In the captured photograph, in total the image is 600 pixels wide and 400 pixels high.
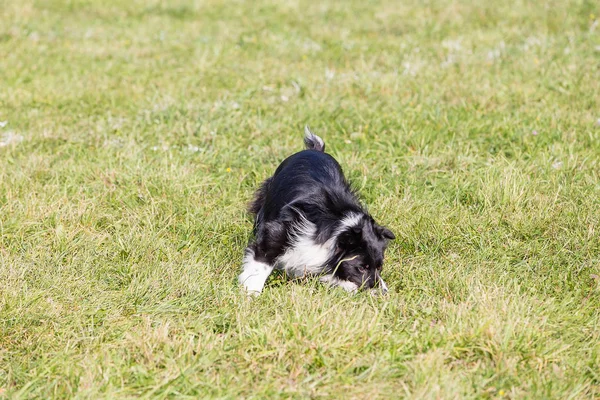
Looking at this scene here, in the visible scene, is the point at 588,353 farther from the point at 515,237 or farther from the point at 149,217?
the point at 149,217

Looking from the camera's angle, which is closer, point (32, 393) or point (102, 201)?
point (32, 393)

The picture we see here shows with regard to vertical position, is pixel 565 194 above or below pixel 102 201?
above

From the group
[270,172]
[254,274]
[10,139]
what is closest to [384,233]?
[254,274]

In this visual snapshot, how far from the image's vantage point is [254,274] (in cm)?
409

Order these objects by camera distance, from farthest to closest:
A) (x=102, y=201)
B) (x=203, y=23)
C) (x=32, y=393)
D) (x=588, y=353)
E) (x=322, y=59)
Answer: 1. (x=203, y=23)
2. (x=322, y=59)
3. (x=102, y=201)
4. (x=588, y=353)
5. (x=32, y=393)

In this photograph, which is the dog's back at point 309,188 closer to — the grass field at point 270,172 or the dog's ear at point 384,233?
the dog's ear at point 384,233

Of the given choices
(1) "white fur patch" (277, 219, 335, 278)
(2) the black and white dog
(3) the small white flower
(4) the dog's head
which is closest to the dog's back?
(2) the black and white dog

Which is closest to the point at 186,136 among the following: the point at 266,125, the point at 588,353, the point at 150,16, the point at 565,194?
the point at 266,125

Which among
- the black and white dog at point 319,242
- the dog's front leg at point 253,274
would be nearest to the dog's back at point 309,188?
the black and white dog at point 319,242

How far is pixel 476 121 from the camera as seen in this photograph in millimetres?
6434

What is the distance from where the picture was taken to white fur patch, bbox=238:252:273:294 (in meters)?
4.05

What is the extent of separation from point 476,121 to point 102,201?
3.56 meters

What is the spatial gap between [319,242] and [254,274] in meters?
0.45

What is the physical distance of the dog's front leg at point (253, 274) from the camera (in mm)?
4043
